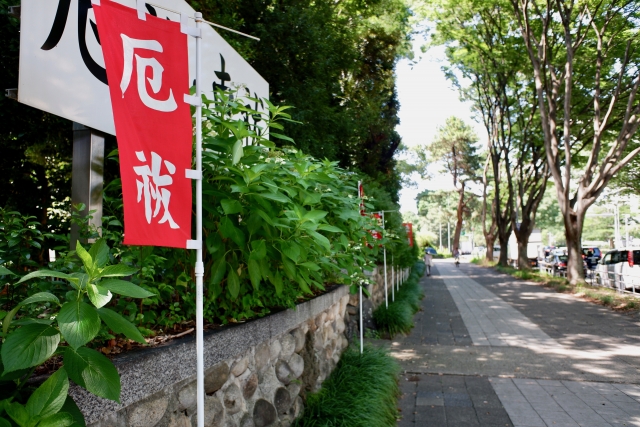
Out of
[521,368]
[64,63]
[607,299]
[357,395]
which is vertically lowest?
[521,368]

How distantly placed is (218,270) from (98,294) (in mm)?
1229

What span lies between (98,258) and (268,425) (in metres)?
1.93

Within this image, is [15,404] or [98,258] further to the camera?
[98,258]

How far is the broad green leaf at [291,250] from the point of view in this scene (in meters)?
2.75

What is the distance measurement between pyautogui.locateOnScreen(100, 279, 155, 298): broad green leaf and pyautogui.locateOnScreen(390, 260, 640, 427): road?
403cm

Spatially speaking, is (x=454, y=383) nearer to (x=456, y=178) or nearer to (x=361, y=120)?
(x=361, y=120)

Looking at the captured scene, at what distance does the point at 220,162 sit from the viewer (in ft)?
9.19

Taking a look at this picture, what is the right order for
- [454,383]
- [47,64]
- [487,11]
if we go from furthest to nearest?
[487,11] < [454,383] < [47,64]

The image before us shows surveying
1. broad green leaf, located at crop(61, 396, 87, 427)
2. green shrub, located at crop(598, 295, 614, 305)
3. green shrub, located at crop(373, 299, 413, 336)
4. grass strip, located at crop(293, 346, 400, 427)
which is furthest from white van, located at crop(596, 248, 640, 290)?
broad green leaf, located at crop(61, 396, 87, 427)

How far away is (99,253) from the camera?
5.97 feet

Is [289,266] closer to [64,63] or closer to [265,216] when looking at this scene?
[265,216]

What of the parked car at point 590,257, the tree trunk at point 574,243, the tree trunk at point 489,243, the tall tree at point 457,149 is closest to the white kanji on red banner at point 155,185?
the tree trunk at point 574,243

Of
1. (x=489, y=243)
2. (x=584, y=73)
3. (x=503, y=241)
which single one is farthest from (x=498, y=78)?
(x=489, y=243)

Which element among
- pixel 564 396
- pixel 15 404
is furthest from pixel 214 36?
pixel 564 396
